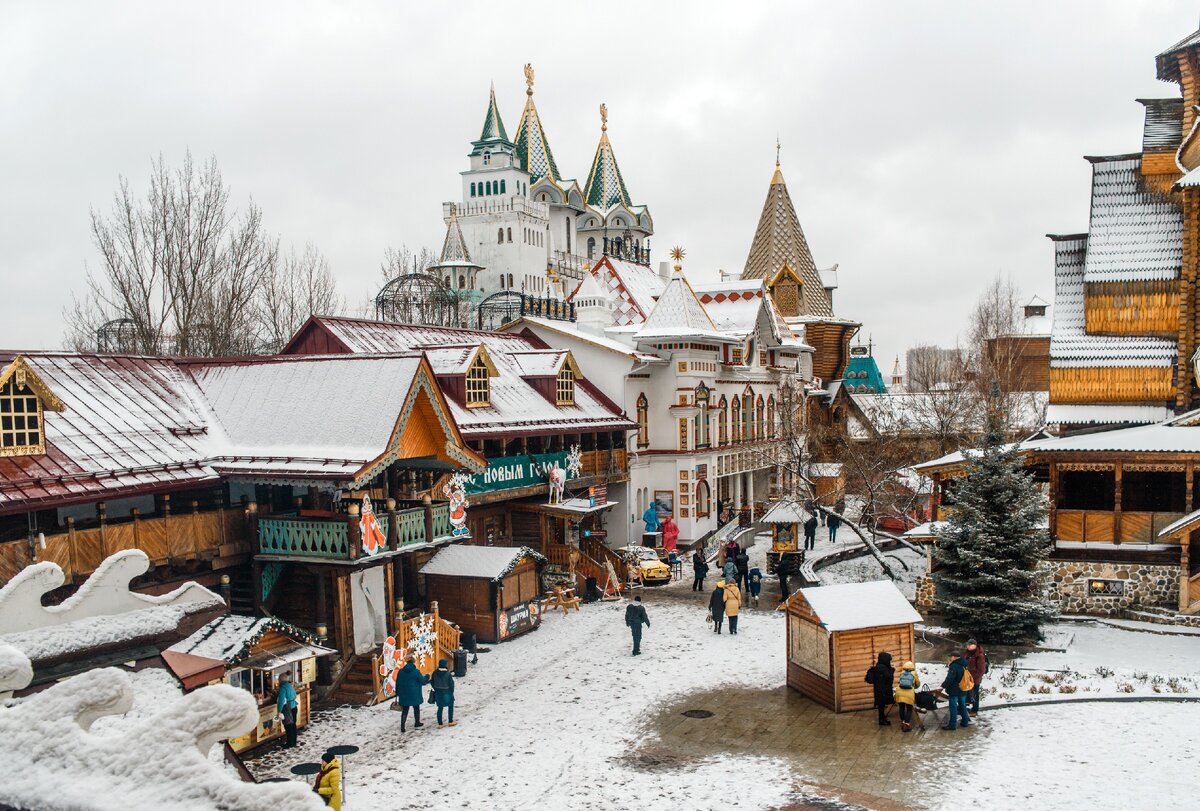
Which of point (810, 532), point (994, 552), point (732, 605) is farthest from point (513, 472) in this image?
point (810, 532)

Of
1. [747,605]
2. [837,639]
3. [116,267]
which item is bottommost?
[747,605]

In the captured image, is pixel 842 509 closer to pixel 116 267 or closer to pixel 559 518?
pixel 559 518

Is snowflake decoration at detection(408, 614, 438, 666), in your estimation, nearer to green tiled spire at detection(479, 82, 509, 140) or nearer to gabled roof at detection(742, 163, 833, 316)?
gabled roof at detection(742, 163, 833, 316)

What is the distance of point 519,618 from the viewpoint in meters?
23.4

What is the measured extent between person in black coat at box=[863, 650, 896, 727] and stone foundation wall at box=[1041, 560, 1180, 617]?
31.7ft

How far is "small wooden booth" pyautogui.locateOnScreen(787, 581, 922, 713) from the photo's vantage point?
1700cm

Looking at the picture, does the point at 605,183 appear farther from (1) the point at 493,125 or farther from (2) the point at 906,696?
(2) the point at 906,696

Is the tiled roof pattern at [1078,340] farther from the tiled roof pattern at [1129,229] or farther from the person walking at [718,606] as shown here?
the person walking at [718,606]

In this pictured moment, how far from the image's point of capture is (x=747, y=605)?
26391mm

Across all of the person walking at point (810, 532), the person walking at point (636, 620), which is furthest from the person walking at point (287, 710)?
the person walking at point (810, 532)

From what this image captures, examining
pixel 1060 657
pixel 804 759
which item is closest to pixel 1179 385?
pixel 1060 657

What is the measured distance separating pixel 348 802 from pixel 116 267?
2604 cm

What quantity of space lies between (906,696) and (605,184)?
84.6 meters

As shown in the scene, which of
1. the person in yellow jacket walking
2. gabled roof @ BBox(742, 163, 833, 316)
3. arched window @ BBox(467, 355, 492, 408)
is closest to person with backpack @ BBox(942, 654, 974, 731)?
the person in yellow jacket walking
